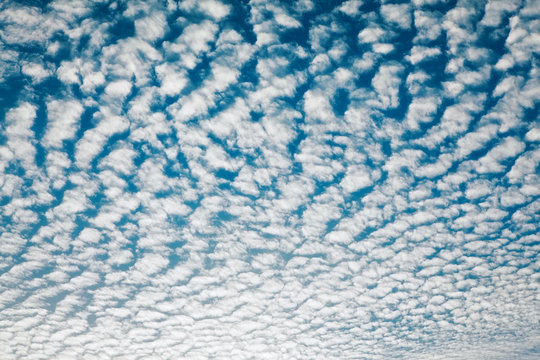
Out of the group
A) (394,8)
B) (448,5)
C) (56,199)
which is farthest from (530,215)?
(56,199)

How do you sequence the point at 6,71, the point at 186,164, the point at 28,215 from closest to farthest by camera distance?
the point at 6,71
the point at 186,164
the point at 28,215

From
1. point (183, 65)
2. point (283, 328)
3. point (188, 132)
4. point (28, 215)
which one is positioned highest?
point (183, 65)

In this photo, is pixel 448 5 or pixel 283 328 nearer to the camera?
pixel 448 5

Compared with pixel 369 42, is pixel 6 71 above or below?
below

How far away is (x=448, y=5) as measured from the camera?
3990mm

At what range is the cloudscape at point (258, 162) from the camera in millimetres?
4164

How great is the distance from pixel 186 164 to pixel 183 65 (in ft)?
6.23

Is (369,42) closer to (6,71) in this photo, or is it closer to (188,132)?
(188,132)

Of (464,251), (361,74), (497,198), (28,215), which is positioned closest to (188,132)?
(361,74)

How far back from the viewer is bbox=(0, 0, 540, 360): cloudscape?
4.16 m

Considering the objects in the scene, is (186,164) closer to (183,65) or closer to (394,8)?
(183,65)

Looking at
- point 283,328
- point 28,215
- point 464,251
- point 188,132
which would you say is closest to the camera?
point 188,132

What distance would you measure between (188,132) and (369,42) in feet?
11.1

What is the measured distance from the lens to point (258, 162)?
5605 mm
